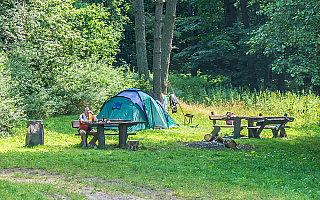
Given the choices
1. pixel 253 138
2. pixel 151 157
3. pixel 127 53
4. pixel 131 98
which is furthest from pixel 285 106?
pixel 127 53

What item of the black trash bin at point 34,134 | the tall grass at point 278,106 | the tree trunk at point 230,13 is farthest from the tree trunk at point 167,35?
the tree trunk at point 230,13

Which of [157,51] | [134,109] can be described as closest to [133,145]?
[134,109]

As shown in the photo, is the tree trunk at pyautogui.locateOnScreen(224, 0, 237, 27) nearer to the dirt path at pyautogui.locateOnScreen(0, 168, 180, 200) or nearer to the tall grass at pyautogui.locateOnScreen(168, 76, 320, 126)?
the tall grass at pyautogui.locateOnScreen(168, 76, 320, 126)

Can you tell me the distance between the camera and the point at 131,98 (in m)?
14.3

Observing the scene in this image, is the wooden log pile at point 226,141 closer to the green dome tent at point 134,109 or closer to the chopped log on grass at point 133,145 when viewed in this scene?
the chopped log on grass at point 133,145

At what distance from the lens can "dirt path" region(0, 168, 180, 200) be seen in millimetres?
5402

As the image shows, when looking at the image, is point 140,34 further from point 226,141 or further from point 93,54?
point 226,141

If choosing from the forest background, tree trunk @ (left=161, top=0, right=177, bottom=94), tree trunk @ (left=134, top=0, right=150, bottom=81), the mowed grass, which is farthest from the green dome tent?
tree trunk @ (left=134, top=0, right=150, bottom=81)

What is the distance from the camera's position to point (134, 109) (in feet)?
46.4

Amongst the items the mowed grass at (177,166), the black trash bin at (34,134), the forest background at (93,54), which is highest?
the forest background at (93,54)

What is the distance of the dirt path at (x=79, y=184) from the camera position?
5402 millimetres

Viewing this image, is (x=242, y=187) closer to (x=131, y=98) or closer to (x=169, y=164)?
(x=169, y=164)

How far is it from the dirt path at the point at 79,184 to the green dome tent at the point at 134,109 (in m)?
7.30

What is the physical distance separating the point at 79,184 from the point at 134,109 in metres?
8.24
